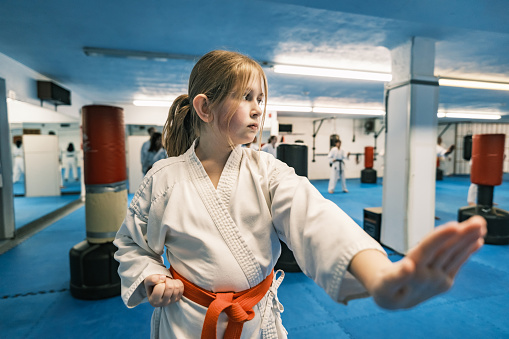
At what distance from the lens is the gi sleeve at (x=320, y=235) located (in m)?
0.63

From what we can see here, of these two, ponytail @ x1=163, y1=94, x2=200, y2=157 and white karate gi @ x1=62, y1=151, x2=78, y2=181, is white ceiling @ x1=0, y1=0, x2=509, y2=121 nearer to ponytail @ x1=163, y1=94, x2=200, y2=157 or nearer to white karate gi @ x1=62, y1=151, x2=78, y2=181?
ponytail @ x1=163, y1=94, x2=200, y2=157

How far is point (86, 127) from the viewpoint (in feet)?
9.04

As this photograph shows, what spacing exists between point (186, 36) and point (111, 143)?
2.23 meters

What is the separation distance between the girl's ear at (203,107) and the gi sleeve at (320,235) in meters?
0.33

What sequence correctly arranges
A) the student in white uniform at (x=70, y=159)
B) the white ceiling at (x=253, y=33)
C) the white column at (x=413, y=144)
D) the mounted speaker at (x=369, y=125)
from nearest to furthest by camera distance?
the white ceiling at (x=253, y=33) < the white column at (x=413, y=144) < the student in white uniform at (x=70, y=159) < the mounted speaker at (x=369, y=125)

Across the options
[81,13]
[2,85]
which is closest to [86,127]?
[81,13]

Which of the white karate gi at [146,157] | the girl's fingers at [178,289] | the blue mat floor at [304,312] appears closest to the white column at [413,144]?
the blue mat floor at [304,312]

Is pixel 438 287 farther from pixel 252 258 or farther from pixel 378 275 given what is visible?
pixel 252 258

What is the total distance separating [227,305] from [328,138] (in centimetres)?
1418

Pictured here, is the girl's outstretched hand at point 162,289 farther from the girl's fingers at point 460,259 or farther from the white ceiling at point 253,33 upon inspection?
the white ceiling at point 253,33

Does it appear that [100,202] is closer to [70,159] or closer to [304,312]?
[304,312]

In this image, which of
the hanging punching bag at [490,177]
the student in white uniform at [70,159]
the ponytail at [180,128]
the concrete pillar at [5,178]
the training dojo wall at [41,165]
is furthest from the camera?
the student in white uniform at [70,159]

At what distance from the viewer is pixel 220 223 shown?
912mm

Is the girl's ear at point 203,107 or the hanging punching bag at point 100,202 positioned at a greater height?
the girl's ear at point 203,107
